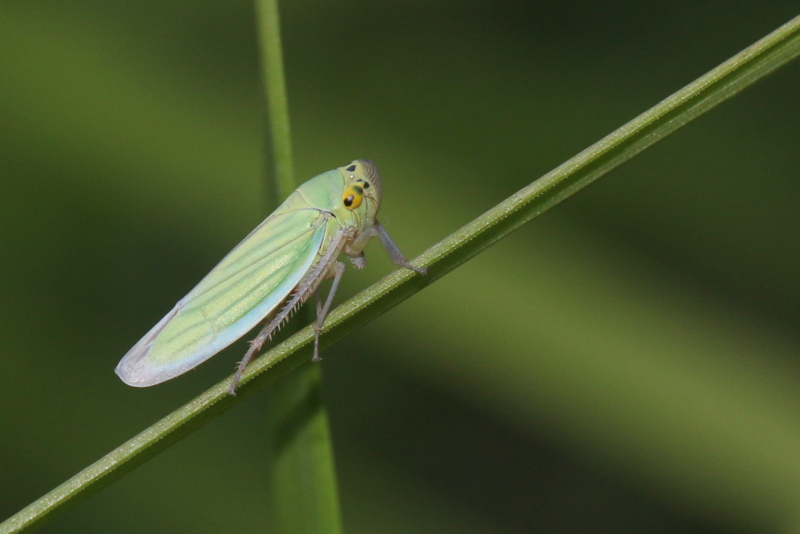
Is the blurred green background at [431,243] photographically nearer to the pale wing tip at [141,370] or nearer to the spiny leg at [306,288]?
the spiny leg at [306,288]

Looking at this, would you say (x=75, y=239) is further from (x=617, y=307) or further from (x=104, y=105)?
(x=617, y=307)

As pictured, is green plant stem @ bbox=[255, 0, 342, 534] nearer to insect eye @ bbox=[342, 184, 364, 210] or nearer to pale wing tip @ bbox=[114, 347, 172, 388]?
pale wing tip @ bbox=[114, 347, 172, 388]

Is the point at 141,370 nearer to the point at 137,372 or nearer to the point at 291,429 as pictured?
the point at 137,372

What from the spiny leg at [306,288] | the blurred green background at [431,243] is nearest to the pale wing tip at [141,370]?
the spiny leg at [306,288]

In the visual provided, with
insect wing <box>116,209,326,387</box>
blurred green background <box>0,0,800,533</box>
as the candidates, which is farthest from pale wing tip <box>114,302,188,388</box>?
blurred green background <box>0,0,800,533</box>

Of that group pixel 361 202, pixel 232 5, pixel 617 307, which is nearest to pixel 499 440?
pixel 617 307

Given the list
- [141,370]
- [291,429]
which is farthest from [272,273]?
[291,429]
